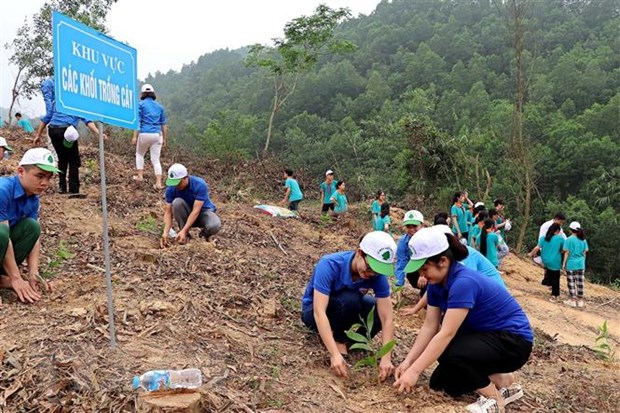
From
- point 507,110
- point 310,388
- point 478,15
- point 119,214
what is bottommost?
point 310,388

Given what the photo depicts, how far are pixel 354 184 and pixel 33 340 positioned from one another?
682 inches

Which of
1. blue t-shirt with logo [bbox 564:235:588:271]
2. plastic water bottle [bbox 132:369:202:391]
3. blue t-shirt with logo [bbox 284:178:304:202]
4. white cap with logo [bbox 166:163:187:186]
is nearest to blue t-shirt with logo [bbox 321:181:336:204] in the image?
blue t-shirt with logo [bbox 284:178:304:202]

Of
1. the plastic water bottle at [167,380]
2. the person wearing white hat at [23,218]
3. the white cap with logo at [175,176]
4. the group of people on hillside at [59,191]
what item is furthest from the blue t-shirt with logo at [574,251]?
the person wearing white hat at [23,218]

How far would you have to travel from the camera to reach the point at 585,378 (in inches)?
145

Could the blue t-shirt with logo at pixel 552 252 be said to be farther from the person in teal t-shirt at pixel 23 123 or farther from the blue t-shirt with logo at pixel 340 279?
the person in teal t-shirt at pixel 23 123

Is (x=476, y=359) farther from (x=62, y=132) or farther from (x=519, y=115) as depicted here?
(x=519, y=115)

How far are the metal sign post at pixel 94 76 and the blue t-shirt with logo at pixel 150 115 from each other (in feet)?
14.7

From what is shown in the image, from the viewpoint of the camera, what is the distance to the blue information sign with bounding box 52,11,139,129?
2.32 metres

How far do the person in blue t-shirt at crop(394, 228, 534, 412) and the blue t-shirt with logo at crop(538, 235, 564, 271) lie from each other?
576 centimetres

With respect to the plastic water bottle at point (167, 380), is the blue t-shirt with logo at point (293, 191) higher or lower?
higher

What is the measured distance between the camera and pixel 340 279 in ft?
10.5

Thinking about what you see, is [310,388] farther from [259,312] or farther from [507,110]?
[507,110]

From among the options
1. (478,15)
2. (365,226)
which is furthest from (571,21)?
(365,226)

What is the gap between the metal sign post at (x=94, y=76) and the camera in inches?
91.4
